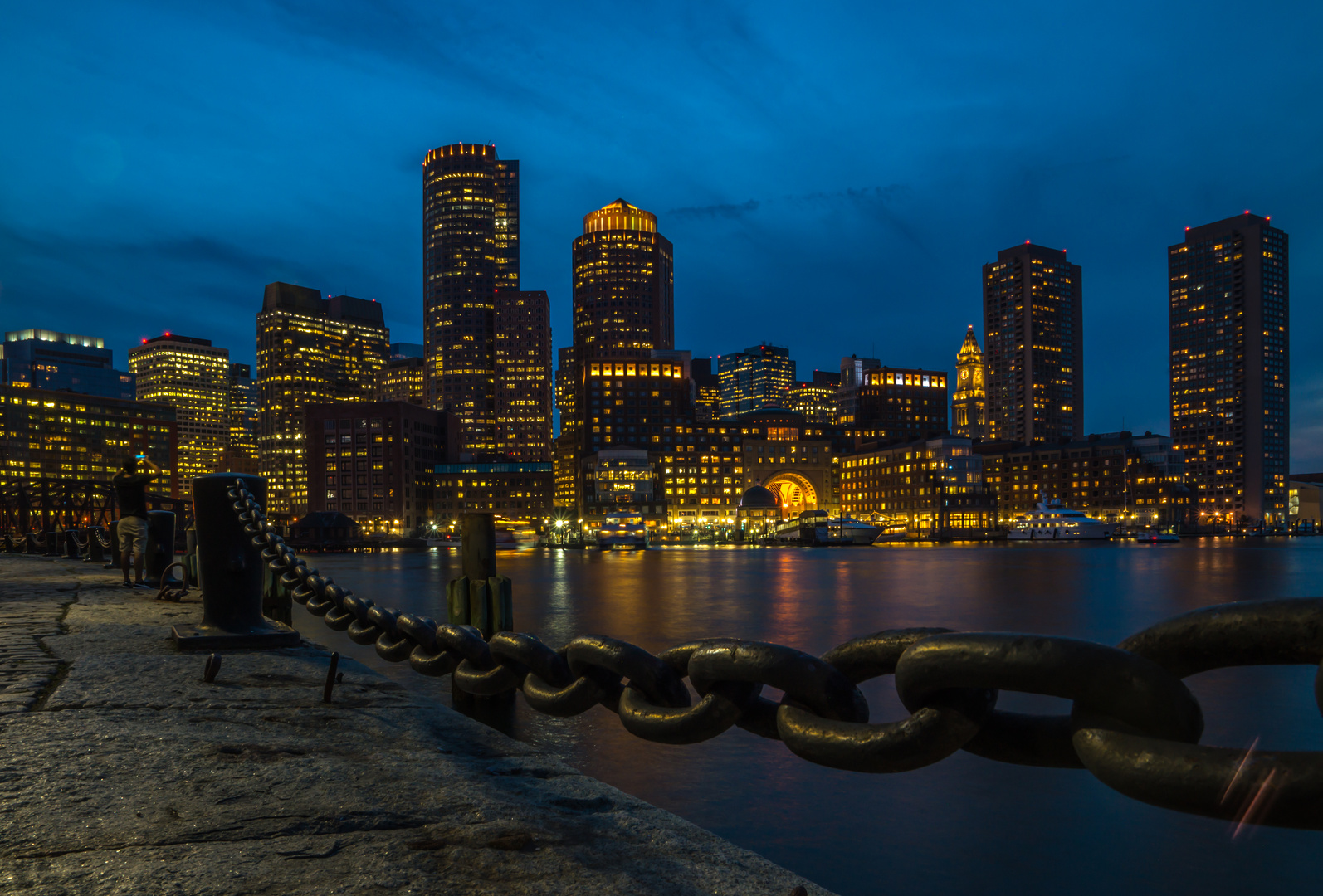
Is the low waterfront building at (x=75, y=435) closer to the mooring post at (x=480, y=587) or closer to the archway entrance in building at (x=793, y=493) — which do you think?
the archway entrance in building at (x=793, y=493)

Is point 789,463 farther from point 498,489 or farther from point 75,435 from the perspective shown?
point 75,435

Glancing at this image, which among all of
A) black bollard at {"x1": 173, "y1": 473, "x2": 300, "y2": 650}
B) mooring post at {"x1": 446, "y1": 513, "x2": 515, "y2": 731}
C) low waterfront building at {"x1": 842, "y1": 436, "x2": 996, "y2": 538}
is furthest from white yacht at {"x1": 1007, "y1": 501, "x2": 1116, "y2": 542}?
black bollard at {"x1": 173, "y1": 473, "x2": 300, "y2": 650}

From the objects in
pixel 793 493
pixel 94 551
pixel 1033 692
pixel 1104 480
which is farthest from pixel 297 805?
pixel 793 493

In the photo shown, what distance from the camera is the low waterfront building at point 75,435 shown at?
163375 millimetres

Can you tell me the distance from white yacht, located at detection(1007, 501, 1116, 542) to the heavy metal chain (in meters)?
140

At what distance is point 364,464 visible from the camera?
170 m

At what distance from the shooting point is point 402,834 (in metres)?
2.98

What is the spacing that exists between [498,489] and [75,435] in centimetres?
8302

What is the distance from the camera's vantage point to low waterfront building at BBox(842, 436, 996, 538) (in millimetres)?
162750

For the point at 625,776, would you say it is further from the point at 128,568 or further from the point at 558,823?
the point at 128,568

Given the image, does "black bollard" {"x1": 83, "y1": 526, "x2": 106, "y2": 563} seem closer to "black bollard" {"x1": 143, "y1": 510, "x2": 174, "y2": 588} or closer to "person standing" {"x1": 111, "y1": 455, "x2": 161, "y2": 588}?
"black bollard" {"x1": 143, "y1": 510, "x2": 174, "y2": 588}

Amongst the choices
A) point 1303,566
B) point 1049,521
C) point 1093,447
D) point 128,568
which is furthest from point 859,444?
point 128,568

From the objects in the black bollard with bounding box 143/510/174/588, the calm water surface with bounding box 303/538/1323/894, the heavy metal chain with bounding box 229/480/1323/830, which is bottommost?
the calm water surface with bounding box 303/538/1323/894

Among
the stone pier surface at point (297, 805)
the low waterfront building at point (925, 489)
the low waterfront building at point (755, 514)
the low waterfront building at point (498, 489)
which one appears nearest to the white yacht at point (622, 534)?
the low waterfront building at point (755, 514)
